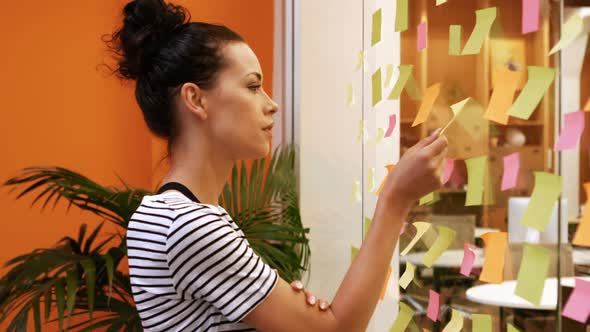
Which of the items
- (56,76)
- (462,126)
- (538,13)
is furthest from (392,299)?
(56,76)

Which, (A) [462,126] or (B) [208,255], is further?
(A) [462,126]

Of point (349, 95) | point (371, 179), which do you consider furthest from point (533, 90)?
point (349, 95)

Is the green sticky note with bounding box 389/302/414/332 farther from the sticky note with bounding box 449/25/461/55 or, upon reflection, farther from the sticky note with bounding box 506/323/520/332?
the sticky note with bounding box 449/25/461/55

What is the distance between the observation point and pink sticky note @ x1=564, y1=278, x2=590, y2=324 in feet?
2.57

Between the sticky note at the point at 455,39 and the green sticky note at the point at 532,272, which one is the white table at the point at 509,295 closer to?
the green sticky note at the point at 532,272

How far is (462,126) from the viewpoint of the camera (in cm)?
108

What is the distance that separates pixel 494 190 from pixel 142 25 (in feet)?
2.08

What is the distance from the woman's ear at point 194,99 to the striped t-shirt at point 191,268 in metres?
0.14

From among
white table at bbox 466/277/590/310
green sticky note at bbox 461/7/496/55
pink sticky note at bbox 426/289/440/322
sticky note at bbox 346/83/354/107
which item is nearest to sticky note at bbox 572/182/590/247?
white table at bbox 466/277/590/310

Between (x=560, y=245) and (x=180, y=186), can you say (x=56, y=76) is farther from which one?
(x=560, y=245)

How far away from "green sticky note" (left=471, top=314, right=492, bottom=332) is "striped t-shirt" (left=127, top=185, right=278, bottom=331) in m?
0.30

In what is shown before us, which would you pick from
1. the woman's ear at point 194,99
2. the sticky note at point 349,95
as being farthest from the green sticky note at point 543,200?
the sticky note at point 349,95

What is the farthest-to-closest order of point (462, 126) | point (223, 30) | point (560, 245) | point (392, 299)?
point (392, 299) → point (223, 30) → point (462, 126) → point (560, 245)

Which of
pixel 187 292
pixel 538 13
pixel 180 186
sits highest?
pixel 538 13
